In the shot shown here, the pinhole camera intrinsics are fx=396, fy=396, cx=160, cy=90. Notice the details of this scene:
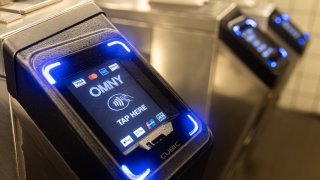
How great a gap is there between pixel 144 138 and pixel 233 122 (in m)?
0.52

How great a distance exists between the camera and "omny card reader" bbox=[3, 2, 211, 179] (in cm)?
46

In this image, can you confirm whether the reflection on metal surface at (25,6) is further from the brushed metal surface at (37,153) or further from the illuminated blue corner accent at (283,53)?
the illuminated blue corner accent at (283,53)

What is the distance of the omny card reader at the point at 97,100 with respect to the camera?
461 millimetres

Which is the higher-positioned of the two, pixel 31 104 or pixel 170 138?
pixel 31 104

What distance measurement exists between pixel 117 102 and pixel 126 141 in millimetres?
57

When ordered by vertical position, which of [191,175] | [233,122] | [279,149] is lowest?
[279,149]

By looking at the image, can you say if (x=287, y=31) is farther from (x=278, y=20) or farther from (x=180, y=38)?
(x=180, y=38)

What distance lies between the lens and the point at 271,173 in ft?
5.34

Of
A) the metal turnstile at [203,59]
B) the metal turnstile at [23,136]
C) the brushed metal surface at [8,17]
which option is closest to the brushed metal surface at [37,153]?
the metal turnstile at [23,136]

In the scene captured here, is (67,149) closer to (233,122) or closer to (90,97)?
(90,97)

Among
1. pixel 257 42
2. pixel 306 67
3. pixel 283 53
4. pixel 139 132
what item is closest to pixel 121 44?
pixel 139 132

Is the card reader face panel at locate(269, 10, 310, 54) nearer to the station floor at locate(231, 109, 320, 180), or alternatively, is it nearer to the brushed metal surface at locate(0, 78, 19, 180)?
the station floor at locate(231, 109, 320, 180)

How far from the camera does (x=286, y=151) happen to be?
1811mm

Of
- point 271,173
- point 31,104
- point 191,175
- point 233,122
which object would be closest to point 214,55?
point 233,122
